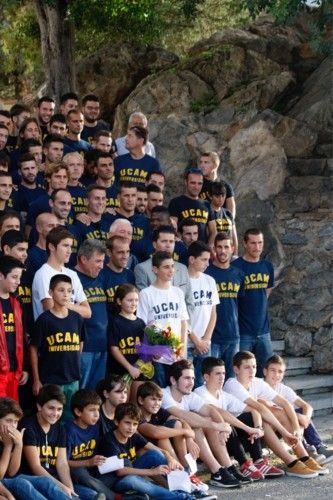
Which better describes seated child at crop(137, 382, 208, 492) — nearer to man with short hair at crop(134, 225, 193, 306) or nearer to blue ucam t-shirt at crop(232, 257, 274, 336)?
man with short hair at crop(134, 225, 193, 306)

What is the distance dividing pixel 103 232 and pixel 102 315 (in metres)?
1.34

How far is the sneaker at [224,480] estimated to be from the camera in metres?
9.87

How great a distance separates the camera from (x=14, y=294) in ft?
31.9

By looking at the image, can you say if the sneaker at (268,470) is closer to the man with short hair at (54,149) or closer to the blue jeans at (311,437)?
the blue jeans at (311,437)

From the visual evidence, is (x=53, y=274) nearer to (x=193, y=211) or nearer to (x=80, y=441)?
(x=80, y=441)

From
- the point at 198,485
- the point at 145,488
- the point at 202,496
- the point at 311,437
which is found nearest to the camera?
the point at 145,488

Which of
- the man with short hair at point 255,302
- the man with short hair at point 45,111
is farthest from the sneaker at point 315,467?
the man with short hair at point 45,111

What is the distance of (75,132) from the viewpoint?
42.5ft

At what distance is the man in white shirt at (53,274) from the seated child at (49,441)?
43.7 inches

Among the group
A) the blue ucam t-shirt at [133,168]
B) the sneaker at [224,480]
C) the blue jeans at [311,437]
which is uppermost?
the blue ucam t-shirt at [133,168]

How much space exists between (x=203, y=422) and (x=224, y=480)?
55 centimetres

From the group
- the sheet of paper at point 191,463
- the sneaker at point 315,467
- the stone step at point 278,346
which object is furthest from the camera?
the stone step at point 278,346

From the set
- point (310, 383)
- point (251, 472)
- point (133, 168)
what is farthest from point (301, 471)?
point (133, 168)

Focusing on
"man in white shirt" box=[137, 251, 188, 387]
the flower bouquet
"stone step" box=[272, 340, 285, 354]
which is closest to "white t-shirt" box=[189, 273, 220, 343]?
"man in white shirt" box=[137, 251, 188, 387]
